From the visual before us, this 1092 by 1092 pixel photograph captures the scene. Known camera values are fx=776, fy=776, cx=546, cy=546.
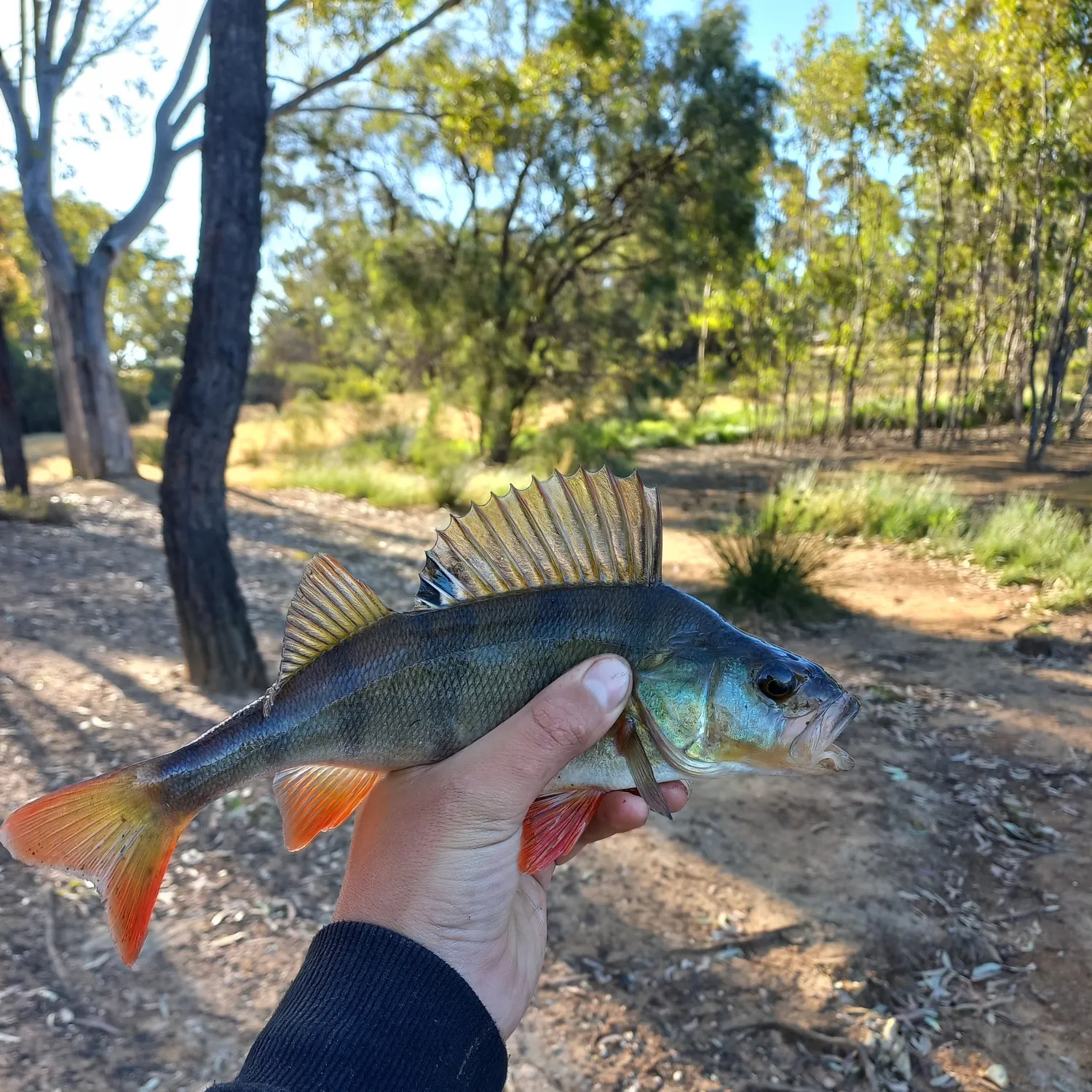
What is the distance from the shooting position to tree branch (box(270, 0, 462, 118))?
11.2 meters

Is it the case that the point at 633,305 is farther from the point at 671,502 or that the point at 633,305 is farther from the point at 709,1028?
the point at 709,1028

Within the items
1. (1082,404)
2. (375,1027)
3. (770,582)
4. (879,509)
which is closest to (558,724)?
(375,1027)

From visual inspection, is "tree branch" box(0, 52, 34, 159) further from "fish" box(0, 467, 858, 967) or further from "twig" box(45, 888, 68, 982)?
"fish" box(0, 467, 858, 967)

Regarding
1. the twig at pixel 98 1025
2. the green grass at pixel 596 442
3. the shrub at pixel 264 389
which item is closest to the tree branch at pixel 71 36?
the green grass at pixel 596 442

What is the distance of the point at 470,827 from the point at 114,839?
773mm

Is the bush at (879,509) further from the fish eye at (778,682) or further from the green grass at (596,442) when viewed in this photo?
the fish eye at (778,682)

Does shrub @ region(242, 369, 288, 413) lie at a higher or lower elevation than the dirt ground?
higher

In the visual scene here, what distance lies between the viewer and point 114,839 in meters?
1.69

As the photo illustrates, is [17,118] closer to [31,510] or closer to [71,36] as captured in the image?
[71,36]

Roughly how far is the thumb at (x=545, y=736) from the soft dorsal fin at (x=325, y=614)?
0.41 meters

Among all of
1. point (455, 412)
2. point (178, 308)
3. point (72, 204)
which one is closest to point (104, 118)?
point (72, 204)

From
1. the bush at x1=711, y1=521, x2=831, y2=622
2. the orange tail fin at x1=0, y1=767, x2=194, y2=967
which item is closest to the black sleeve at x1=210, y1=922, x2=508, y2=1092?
the orange tail fin at x1=0, y1=767, x2=194, y2=967

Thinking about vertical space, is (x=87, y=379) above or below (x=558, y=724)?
above

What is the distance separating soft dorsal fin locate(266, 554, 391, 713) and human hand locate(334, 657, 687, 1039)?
0.38m
